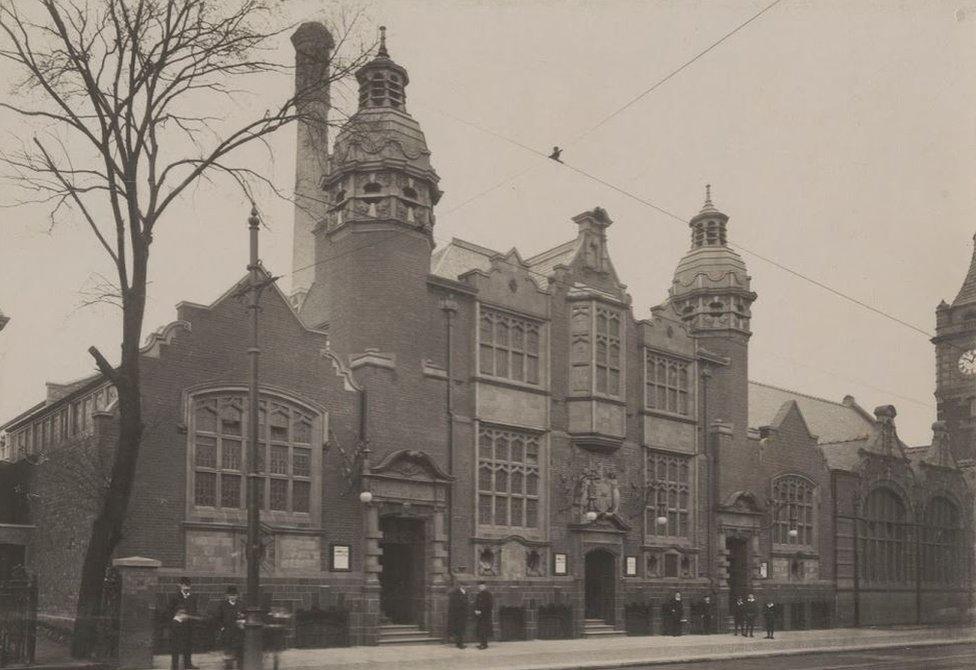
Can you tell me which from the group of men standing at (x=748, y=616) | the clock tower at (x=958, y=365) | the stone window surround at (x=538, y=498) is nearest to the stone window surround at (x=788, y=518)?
the group of men standing at (x=748, y=616)

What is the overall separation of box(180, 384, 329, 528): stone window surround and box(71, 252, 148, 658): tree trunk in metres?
3.34

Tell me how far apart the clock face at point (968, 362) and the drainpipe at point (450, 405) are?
3989 centimetres

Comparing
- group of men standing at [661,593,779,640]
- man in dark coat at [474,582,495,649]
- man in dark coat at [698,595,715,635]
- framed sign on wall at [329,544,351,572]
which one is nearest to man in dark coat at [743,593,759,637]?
group of men standing at [661,593,779,640]

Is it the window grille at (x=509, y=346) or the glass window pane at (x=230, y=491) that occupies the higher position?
the window grille at (x=509, y=346)

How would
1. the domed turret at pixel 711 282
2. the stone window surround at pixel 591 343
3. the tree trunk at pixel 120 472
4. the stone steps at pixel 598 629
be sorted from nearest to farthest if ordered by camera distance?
the tree trunk at pixel 120 472
the stone steps at pixel 598 629
the stone window surround at pixel 591 343
the domed turret at pixel 711 282

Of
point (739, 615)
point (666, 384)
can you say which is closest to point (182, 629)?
point (666, 384)

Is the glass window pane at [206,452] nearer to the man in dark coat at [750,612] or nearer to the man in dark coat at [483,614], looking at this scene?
the man in dark coat at [483,614]

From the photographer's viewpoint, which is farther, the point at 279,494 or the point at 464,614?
the point at 464,614

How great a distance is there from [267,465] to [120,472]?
5.51 meters

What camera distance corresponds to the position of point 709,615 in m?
35.9

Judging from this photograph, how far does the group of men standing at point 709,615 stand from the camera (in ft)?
112

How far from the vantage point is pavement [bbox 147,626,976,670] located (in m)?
21.5

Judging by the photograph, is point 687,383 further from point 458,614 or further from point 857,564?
point 458,614

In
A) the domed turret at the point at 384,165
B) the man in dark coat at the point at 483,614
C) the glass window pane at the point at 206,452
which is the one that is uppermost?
the domed turret at the point at 384,165
